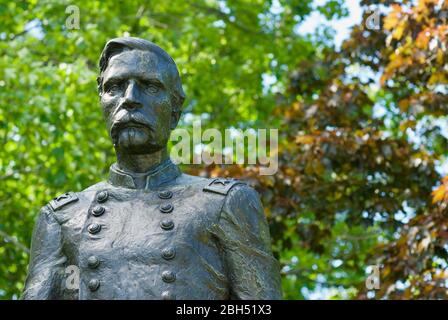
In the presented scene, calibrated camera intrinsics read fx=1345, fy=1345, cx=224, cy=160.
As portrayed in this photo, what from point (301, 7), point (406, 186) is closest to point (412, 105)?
point (406, 186)

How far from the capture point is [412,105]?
1531 cm

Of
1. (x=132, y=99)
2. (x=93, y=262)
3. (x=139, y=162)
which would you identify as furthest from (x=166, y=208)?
(x=132, y=99)

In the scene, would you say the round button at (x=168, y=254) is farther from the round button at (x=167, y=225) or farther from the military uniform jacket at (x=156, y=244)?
the round button at (x=167, y=225)

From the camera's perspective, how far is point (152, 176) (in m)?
7.24

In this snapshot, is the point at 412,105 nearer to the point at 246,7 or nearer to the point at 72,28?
the point at 72,28

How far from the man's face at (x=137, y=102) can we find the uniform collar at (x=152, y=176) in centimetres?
12

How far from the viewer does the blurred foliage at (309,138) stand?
15.1 metres

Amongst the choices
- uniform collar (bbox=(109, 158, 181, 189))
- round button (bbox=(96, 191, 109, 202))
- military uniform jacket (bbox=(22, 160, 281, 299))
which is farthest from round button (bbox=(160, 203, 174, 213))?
round button (bbox=(96, 191, 109, 202))

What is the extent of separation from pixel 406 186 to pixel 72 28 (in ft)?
17.9

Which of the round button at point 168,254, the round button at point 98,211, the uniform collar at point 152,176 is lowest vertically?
the round button at point 168,254

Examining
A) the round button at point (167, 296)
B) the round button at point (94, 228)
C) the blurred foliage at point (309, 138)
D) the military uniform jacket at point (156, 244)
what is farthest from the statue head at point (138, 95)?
the blurred foliage at point (309, 138)

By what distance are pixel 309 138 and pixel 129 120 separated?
8403mm

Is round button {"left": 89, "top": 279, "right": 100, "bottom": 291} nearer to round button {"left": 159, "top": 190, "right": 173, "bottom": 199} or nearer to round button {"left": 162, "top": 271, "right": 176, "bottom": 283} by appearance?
round button {"left": 162, "top": 271, "right": 176, "bottom": 283}

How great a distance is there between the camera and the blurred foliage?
1507 cm
